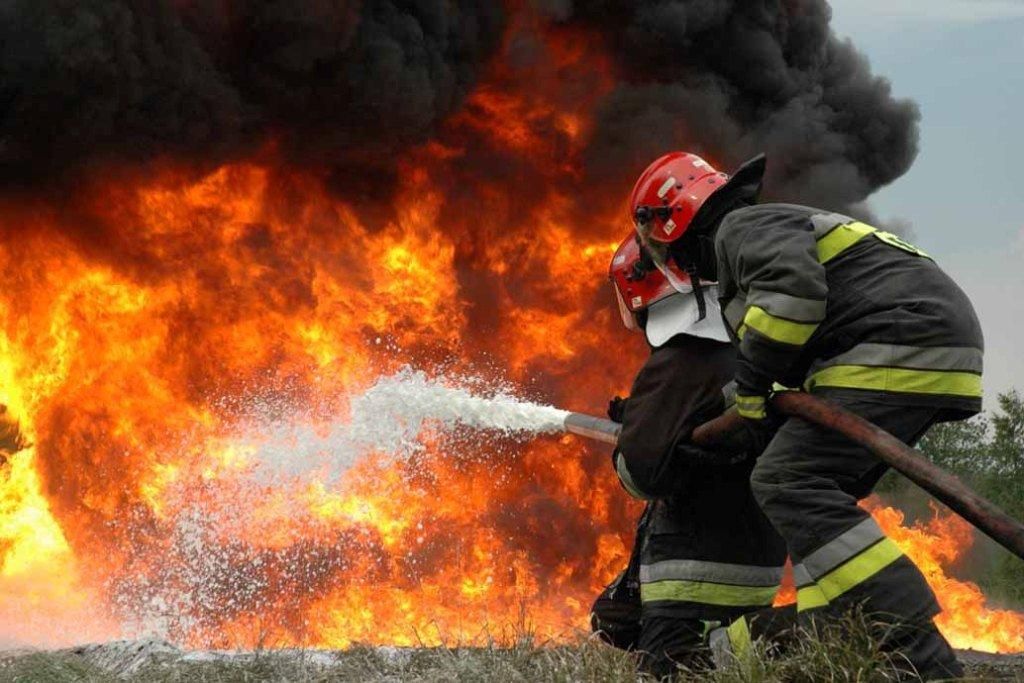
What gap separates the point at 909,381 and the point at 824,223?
0.62 meters

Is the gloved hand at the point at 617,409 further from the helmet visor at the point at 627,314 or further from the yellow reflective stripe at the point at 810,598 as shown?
the yellow reflective stripe at the point at 810,598

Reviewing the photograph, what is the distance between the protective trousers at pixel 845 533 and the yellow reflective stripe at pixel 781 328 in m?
0.24

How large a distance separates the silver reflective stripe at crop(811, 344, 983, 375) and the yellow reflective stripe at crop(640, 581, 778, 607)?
1.12 metres

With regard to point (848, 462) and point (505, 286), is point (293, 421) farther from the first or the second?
point (848, 462)

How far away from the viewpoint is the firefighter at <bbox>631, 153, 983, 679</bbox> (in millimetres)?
3418

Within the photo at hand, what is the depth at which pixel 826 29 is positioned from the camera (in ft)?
46.9

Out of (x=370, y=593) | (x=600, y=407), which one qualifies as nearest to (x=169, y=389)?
(x=370, y=593)

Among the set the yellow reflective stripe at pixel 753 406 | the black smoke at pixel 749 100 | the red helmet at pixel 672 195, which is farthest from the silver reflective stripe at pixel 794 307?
the black smoke at pixel 749 100

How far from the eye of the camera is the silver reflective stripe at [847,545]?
3.42m

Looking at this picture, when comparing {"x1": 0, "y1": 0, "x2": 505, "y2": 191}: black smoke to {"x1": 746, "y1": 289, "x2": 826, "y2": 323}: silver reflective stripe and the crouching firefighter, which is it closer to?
the crouching firefighter

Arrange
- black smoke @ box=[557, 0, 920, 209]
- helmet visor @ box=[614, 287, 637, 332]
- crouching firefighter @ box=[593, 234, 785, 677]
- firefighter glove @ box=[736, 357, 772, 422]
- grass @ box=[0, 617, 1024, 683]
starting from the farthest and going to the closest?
black smoke @ box=[557, 0, 920, 209] → helmet visor @ box=[614, 287, 637, 332] → crouching firefighter @ box=[593, 234, 785, 677] → firefighter glove @ box=[736, 357, 772, 422] → grass @ box=[0, 617, 1024, 683]

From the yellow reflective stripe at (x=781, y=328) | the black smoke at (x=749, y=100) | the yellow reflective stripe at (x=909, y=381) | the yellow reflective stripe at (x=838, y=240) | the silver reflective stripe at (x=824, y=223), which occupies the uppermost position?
the black smoke at (x=749, y=100)

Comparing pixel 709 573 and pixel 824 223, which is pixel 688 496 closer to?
pixel 709 573

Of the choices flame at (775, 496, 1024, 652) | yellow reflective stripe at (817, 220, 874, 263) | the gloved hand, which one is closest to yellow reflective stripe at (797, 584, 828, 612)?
yellow reflective stripe at (817, 220, 874, 263)
